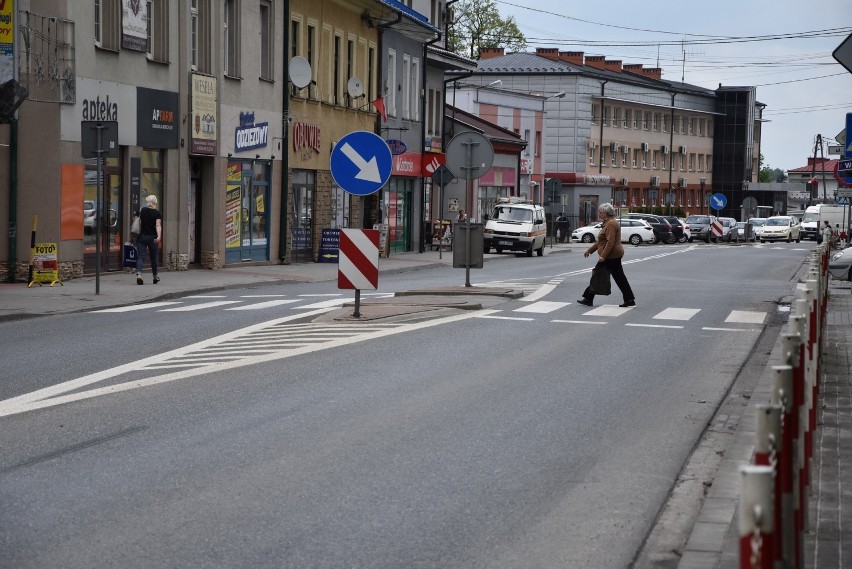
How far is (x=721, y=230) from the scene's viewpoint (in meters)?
86.3

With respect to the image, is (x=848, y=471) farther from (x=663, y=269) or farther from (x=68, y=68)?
(x=663, y=269)

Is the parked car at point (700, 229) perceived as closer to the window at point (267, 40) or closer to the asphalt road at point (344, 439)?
the window at point (267, 40)

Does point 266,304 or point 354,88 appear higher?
point 354,88

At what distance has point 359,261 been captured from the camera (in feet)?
60.5

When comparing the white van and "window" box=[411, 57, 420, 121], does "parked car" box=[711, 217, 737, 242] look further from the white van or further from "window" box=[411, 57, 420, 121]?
"window" box=[411, 57, 420, 121]

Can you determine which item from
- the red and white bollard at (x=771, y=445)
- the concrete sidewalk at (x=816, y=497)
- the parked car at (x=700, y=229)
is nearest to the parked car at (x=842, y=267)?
the concrete sidewalk at (x=816, y=497)

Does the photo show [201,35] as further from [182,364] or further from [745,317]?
[182,364]

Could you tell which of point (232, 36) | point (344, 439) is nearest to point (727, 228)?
point (232, 36)

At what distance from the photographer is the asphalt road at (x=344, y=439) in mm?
6832

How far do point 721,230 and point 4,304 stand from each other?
6972 centimetres

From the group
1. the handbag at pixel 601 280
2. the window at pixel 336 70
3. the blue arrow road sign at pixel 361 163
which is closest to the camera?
the blue arrow road sign at pixel 361 163

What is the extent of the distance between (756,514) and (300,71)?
1397 inches

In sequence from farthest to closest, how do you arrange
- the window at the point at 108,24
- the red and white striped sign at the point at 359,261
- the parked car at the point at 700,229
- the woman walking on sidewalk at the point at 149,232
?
1. the parked car at the point at 700,229
2. the window at the point at 108,24
3. the woman walking on sidewalk at the point at 149,232
4. the red and white striped sign at the point at 359,261

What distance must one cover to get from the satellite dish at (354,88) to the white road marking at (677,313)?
2220 centimetres
